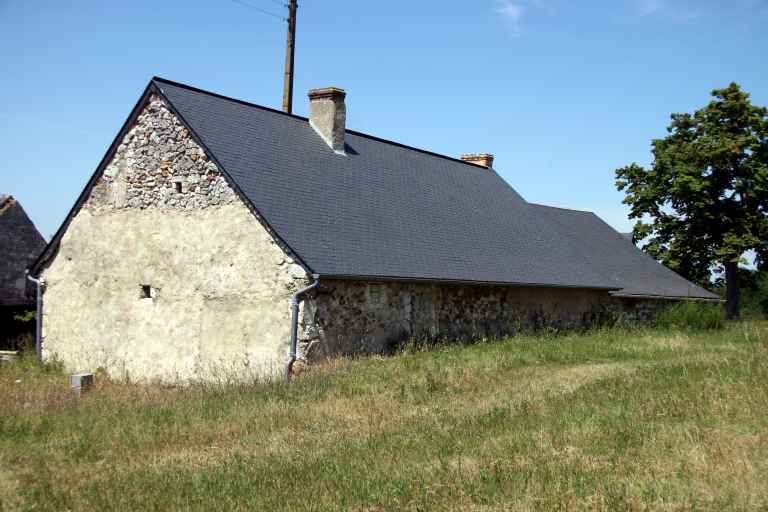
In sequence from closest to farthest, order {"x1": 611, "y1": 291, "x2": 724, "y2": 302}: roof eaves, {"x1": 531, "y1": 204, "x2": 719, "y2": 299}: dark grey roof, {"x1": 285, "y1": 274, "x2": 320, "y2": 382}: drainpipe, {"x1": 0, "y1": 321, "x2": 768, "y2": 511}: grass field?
{"x1": 0, "y1": 321, "x2": 768, "y2": 511}: grass field → {"x1": 285, "y1": 274, "x2": 320, "y2": 382}: drainpipe → {"x1": 611, "y1": 291, "x2": 724, "y2": 302}: roof eaves → {"x1": 531, "y1": 204, "x2": 719, "y2": 299}: dark grey roof

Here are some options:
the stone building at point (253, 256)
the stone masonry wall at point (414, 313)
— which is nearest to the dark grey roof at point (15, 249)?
the stone building at point (253, 256)

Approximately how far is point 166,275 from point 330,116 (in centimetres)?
587

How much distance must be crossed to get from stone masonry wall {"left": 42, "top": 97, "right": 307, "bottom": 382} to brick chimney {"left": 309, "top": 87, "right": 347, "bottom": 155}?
4.26m

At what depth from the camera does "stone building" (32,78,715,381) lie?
14039 millimetres

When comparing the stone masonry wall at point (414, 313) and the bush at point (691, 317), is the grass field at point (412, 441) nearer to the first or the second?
the stone masonry wall at point (414, 313)

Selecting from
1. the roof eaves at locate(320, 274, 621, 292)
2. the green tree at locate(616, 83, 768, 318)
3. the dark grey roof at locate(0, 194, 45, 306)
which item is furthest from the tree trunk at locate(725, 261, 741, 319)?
the dark grey roof at locate(0, 194, 45, 306)

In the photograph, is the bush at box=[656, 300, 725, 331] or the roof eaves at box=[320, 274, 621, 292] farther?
the bush at box=[656, 300, 725, 331]

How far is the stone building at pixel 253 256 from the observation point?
14039 millimetres

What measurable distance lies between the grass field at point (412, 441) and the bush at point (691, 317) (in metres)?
8.17

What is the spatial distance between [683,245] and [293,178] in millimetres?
23669

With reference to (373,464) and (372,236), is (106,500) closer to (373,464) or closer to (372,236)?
(373,464)

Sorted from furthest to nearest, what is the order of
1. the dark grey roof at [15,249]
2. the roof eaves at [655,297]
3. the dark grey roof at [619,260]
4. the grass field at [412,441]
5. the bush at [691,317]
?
the dark grey roof at [619,260], the roof eaves at [655,297], the bush at [691,317], the dark grey roof at [15,249], the grass field at [412,441]

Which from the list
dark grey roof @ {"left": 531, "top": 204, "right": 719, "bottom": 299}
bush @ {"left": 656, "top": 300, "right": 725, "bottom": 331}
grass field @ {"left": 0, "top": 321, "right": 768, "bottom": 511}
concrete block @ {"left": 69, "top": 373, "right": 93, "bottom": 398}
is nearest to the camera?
grass field @ {"left": 0, "top": 321, "right": 768, "bottom": 511}

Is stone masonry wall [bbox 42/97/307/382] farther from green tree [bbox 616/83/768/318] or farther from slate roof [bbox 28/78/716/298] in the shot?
green tree [bbox 616/83/768/318]
